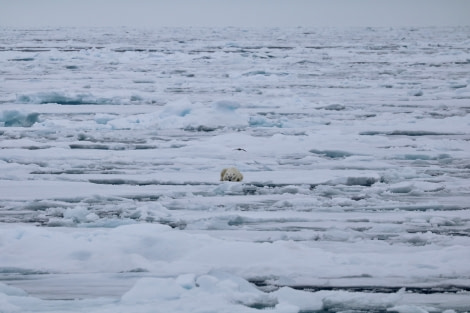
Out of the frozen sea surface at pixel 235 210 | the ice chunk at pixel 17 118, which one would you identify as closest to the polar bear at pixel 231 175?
the frozen sea surface at pixel 235 210

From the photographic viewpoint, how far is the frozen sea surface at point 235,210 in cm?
245

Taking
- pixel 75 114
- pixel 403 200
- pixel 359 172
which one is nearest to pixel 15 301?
pixel 403 200

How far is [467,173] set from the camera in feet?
14.7

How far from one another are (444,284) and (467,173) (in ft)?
6.84

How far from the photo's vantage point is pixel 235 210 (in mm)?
3531

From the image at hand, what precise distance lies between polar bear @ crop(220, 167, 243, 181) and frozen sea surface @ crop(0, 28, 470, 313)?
7 cm

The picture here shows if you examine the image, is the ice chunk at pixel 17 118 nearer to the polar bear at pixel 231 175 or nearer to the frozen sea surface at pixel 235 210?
the frozen sea surface at pixel 235 210

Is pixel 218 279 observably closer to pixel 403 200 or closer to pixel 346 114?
pixel 403 200

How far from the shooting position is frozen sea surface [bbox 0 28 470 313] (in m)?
2.45

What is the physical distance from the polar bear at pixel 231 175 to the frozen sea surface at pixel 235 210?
0.07 m

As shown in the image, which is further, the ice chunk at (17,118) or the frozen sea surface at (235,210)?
the ice chunk at (17,118)

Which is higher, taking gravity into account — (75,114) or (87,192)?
(75,114)

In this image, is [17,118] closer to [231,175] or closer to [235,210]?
[231,175]

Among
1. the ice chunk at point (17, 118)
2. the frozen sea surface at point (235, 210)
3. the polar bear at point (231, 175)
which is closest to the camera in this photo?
the frozen sea surface at point (235, 210)
